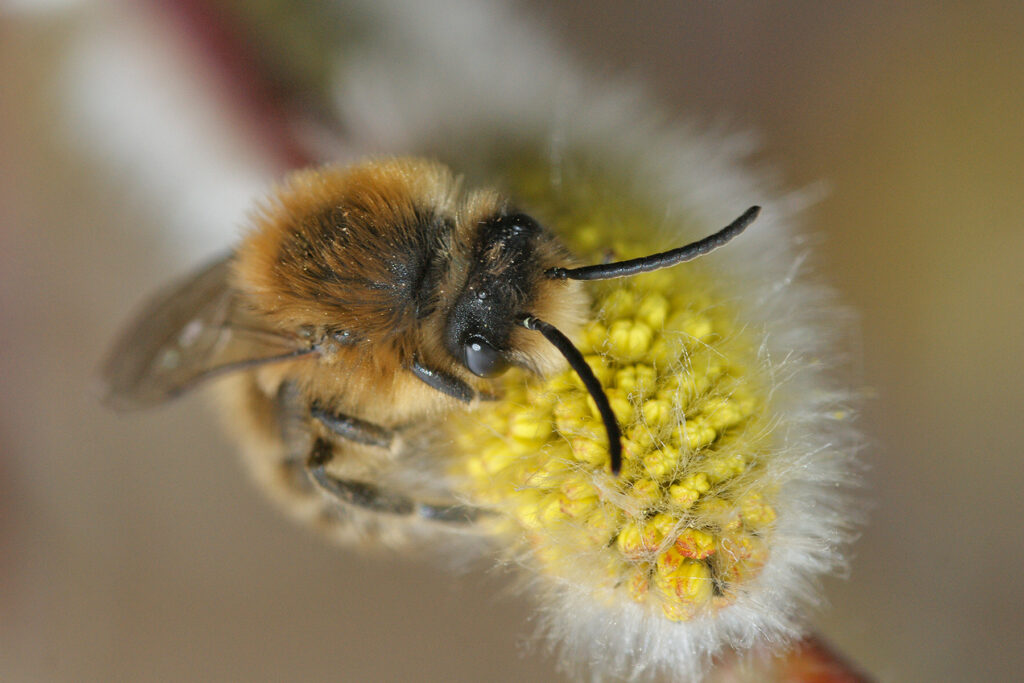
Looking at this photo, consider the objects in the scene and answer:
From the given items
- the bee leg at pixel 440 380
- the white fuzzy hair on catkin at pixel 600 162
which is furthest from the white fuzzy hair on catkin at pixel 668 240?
the bee leg at pixel 440 380

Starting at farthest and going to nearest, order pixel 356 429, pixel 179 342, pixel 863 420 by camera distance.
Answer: pixel 863 420, pixel 179 342, pixel 356 429

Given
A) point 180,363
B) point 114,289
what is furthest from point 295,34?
point 114,289

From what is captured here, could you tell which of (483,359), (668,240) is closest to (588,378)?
(483,359)

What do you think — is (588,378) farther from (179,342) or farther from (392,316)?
(179,342)

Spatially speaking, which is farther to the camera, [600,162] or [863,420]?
[863,420]

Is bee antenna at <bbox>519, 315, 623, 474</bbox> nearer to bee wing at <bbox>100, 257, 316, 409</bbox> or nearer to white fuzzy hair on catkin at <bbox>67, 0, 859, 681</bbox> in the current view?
white fuzzy hair on catkin at <bbox>67, 0, 859, 681</bbox>

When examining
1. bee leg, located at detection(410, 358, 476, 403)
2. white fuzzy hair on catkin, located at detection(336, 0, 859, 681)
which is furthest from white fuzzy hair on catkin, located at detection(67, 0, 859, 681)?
bee leg, located at detection(410, 358, 476, 403)
